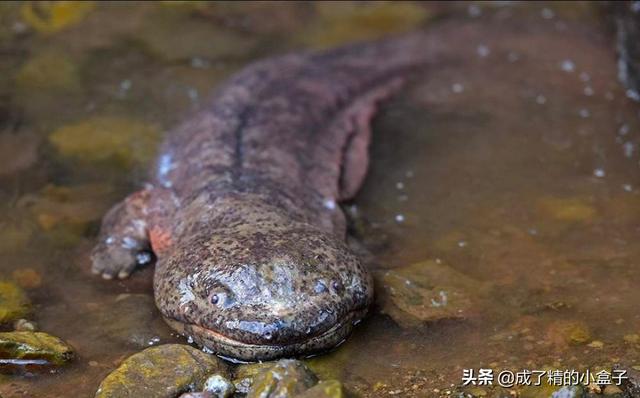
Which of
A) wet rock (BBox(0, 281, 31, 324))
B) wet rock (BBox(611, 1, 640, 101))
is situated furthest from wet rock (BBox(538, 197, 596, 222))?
wet rock (BBox(0, 281, 31, 324))

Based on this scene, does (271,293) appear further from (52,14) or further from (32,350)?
(52,14)

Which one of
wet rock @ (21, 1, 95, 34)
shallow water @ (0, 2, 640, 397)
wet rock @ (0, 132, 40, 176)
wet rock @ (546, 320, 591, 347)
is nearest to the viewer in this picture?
wet rock @ (546, 320, 591, 347)

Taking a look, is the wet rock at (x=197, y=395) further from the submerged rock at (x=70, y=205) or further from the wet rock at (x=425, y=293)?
the submerged rock at (x=70, y=205)

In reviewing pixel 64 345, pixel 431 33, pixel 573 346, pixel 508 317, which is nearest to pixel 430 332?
pixel 508 317

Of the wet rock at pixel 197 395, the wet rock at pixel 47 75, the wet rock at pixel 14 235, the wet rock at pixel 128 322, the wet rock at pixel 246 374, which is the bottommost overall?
the wet rock at pixel 128 322

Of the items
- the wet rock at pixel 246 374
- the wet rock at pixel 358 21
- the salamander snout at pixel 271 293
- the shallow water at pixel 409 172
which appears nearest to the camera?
the wet rock at pixel 246 374

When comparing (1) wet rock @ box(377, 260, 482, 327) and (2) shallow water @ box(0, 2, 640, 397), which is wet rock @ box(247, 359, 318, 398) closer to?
(2) shallow water @ box(0, 2, 640, 397)

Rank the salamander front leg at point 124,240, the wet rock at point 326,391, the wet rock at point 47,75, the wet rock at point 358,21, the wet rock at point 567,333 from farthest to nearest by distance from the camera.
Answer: the wet rock at point 358,21
the wet rock at point 47,75
the salamander front leg at point 124,240
the wet rock at point 567,333
the wet rock at point 326,391

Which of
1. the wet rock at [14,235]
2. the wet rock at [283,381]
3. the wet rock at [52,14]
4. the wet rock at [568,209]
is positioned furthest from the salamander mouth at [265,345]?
the wet rock at [52,14]
